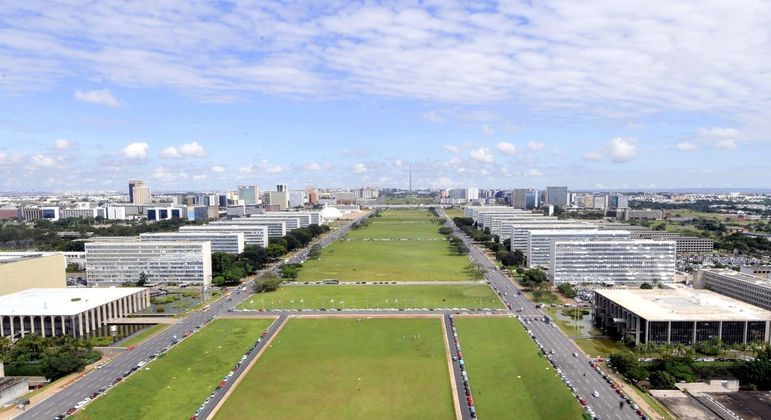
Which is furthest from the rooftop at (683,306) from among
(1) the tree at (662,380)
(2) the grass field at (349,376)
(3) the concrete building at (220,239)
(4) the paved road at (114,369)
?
(3) the concrete building at (220,239)

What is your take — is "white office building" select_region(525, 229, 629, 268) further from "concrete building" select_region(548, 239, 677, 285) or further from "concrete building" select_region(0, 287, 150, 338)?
"concrete building" select_region(0, 287, 150, 338)

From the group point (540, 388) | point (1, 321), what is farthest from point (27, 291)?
point (540, 388)

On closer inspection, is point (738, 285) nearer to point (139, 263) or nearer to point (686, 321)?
point (686, 321)

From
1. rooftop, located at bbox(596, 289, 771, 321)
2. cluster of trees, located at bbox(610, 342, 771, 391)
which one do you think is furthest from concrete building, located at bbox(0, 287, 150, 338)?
rooftop, located at bbox(596, 289, 771, 321)

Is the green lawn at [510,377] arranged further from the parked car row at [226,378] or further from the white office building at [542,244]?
the white office building at [542,244]

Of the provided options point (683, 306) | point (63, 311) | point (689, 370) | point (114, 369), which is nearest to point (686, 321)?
point (683, 306)
